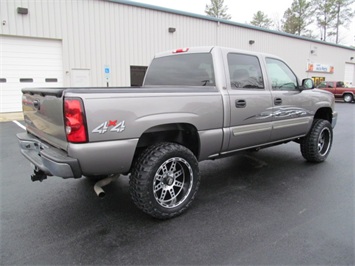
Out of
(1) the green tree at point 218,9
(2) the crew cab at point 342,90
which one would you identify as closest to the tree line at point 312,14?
(1) the green tree at point 218,9

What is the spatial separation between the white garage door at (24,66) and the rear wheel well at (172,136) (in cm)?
1137

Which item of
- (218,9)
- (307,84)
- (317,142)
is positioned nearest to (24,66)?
(307,84)

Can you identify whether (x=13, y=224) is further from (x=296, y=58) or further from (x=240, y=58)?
(x=296, y=58)

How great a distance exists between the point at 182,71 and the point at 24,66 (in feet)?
35.8

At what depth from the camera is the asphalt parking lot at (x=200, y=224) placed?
2.42 m

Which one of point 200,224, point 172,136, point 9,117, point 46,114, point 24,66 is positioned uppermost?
point 24,66

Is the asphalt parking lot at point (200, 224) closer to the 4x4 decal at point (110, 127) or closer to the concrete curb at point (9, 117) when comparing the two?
the 4x4 decal at point (110, 127)

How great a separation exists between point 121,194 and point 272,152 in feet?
12.1

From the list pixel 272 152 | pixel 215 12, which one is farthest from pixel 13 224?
pixel 215 12

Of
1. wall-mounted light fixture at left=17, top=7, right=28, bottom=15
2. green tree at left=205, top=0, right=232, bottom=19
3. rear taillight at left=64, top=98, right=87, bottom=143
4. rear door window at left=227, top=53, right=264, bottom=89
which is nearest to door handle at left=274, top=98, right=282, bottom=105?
rear door window at left=227, top=53, right=264, bottom=89

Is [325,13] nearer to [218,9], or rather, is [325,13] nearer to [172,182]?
[218,9]

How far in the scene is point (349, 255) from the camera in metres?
2.43

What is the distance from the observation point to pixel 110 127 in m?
2.57

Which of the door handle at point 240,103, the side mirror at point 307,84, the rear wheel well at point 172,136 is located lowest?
the rear wheel well at point 172,136
